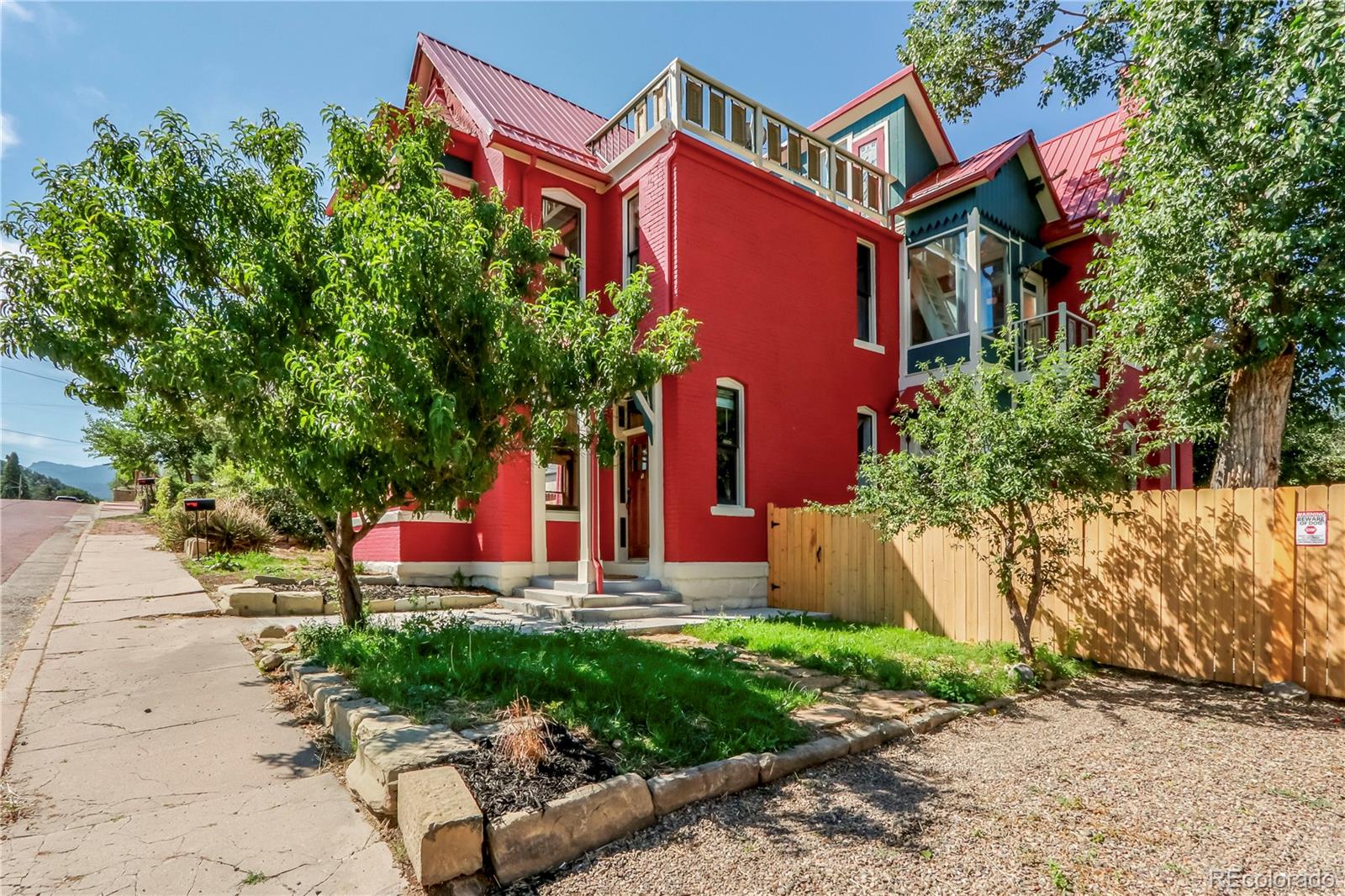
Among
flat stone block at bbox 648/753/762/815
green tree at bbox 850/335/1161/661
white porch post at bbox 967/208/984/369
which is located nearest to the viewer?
flat stone block at bbox 648/753/762/815

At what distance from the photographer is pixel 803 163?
12422mm

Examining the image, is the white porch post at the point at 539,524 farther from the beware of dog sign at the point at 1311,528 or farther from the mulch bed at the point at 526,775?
the beware of dog sign at the point at 1311,528

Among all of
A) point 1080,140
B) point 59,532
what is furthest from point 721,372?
point 59,532

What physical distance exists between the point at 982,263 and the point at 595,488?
8645 mm

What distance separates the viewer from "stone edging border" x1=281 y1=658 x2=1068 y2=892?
2.84 metres

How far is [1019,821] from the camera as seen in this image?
3.39 meters

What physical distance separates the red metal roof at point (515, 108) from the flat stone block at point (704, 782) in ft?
32.2

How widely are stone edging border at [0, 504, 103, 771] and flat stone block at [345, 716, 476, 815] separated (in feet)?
7.34

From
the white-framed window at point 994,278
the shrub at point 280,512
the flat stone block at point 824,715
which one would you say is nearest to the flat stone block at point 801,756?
the flat stone block at point 824,715

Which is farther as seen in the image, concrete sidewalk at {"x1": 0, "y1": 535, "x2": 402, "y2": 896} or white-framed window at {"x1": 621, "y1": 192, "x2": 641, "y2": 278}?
white-framed window at {"x1": 621, "y1": 192, "x2": 641, "y2": 278}

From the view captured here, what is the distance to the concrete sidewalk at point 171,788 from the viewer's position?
9.52ft

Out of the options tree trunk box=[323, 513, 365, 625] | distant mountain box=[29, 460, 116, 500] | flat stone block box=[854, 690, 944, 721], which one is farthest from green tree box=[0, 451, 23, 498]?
flat stone block box=[854, 690, 944, 721]

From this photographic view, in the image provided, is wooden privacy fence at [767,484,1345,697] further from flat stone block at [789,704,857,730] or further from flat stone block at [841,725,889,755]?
flat stone block at [841,725,889,755]

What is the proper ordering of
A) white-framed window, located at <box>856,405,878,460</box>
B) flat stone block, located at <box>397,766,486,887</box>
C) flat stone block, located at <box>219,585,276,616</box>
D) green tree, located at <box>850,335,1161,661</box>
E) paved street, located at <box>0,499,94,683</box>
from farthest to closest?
1. white-framed window, located at <box>856,405,878,460</box>
2. flat stone block, located at <box>219,585,276,616</box>
3. paved street, located at <box>0,499,94,683</box>
4. green tree, located at <box>850,335,1161,661</box>
5. flat stone block, located at <box>397,766,486,887</box>
